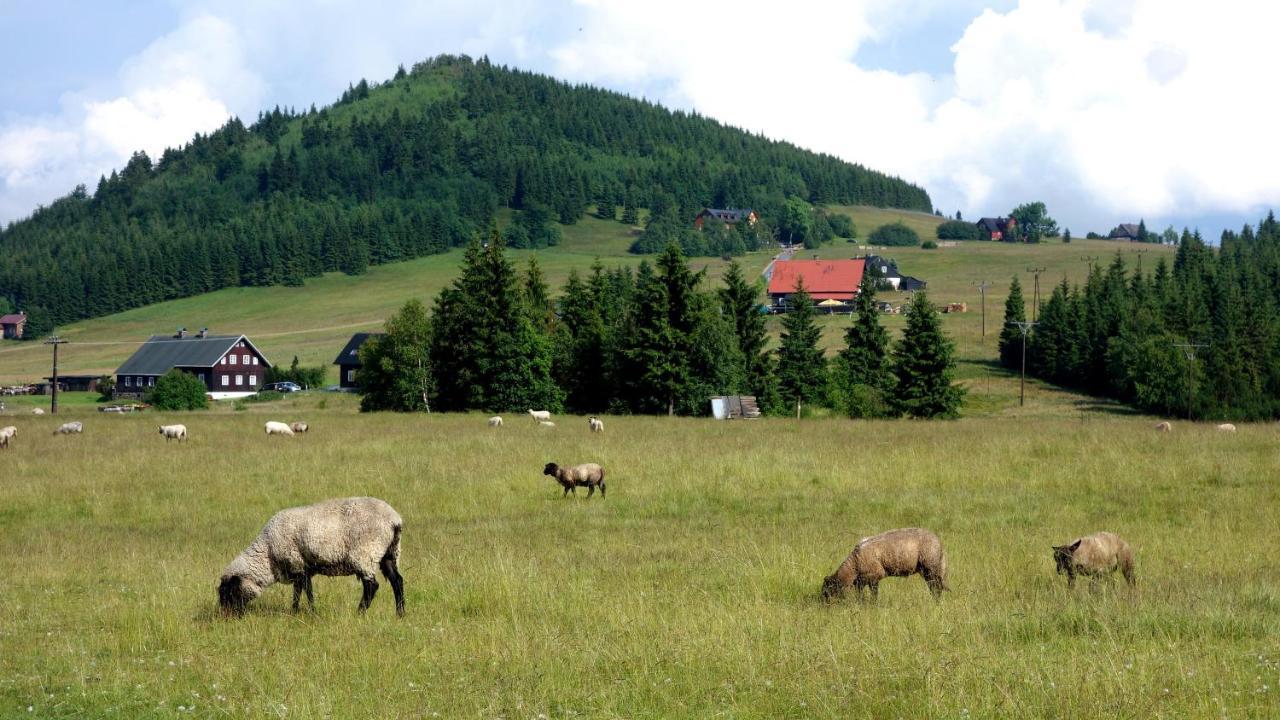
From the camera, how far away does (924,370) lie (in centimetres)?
6588

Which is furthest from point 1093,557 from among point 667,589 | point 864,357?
point 864,357

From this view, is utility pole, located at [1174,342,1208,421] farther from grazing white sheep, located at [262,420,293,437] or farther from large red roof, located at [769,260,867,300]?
large red roof, located at [769,260,867,300]

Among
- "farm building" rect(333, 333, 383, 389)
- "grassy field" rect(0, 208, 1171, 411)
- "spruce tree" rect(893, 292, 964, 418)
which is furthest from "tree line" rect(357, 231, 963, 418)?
"farm building" rect(333, 333, 383, 389)

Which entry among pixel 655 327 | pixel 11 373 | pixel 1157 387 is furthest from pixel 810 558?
pixel 11 373

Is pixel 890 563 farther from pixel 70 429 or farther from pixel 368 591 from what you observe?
pixel 70 429

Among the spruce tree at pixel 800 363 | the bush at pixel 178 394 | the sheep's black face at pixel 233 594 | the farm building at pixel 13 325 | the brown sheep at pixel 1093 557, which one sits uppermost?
the farm building at pixel 13 325

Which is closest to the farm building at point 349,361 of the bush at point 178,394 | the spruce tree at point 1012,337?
the bush at point 178,394

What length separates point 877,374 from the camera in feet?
253

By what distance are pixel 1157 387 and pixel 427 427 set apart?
2650 inches

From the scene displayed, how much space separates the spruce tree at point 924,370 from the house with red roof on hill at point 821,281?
310ft

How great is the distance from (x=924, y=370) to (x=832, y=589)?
180ft

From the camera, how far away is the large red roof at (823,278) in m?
166

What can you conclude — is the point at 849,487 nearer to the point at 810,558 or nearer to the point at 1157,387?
the point at 810,558

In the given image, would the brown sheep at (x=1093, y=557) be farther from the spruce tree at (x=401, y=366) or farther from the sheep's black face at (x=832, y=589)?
the spruce tree at (x=401, y=366)
